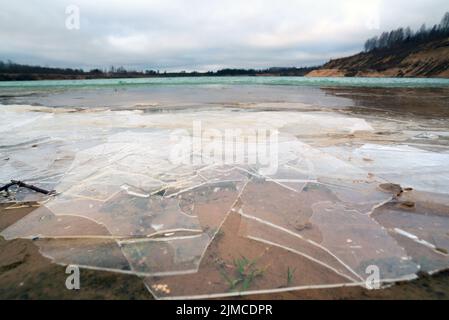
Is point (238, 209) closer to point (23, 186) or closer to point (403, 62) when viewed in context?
point (23, 186)

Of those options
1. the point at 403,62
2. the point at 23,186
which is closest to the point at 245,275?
the point at 23,186

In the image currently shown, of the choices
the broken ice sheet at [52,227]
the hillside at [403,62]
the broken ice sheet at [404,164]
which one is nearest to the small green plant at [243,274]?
the broken ice sheet at [52,227]

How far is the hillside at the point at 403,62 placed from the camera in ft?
202

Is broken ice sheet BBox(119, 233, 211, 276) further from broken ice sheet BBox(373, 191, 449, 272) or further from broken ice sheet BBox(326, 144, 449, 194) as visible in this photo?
broken ice sheet BBox(326, 144, 449, 194)

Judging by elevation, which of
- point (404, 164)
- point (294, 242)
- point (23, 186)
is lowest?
point (294, 242)

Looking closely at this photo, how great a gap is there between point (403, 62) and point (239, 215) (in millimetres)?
84731

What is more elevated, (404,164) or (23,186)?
(404,164)

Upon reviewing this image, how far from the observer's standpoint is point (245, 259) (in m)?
2.18

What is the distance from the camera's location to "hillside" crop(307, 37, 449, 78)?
61.5 m

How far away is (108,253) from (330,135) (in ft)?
17.8

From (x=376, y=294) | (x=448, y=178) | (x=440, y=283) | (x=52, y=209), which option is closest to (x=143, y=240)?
(x=52, y=209)

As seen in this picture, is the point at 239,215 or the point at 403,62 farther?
the point at 403,62

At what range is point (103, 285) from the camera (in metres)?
1.96

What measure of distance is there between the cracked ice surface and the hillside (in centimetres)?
7098
